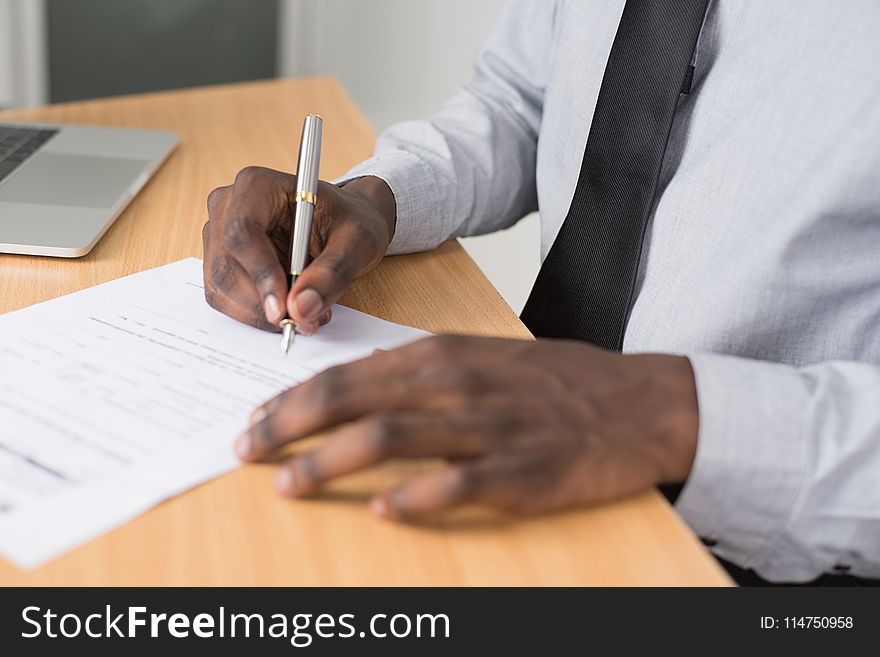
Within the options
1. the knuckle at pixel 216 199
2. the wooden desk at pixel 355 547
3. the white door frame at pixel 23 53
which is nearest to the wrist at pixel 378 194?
the knuckle at pixel 216 199

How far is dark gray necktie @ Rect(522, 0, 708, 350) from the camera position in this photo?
28.7 inches

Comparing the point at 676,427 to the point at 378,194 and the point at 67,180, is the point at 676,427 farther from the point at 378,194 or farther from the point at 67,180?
the point at 67,180

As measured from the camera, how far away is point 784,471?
1.63 feet

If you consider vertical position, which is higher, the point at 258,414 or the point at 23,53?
the point at 258,414

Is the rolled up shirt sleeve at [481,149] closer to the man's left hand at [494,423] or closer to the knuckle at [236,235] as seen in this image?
the knuckle at [236,235]

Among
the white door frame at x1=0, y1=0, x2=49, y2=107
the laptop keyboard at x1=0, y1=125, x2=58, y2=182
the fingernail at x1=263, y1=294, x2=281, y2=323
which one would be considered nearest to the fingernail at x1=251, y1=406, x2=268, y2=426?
the fingernail at x1=263, y1=294, x2=281, y2=323

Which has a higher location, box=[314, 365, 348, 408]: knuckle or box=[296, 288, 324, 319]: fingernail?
box=[314, 365, 348, 408]: knuckle

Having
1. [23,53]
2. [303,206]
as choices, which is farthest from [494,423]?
[23,53]

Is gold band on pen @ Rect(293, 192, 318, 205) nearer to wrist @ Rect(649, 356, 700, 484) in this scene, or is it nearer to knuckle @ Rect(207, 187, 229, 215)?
knuckle @ Rect(207, 187, 229, 215)

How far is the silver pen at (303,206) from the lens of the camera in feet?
2.02

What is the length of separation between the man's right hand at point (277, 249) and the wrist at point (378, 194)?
2 centimetres

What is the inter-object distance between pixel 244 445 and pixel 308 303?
0.14 meters

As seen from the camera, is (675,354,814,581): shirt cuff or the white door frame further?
the white door frame

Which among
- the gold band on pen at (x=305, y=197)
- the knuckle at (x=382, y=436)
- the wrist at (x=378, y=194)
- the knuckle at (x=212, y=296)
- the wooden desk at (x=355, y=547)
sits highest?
the gold band on pen at (x=305, y=197)
